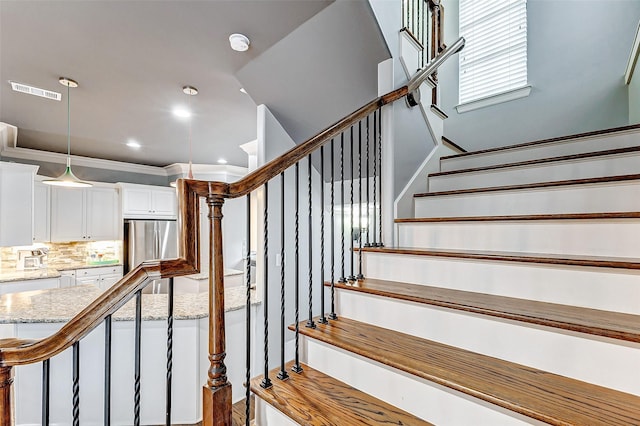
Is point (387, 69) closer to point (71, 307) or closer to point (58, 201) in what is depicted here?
point (71, 307)

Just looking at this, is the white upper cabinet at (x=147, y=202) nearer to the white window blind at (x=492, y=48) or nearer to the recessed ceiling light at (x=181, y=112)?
the recessed ceiling light at (x=181, y=112)

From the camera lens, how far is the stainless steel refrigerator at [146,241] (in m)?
5.49

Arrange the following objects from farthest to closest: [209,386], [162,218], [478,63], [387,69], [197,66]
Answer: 1. [162,218]
2. [478,63]
3. [197,66]
4. [387,69]
5. [209,386]

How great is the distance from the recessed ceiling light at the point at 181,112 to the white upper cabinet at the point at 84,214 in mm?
2992

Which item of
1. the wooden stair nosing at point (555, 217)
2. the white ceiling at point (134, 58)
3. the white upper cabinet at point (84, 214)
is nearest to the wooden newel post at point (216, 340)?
the wooden stair nosing at point (555, 217)

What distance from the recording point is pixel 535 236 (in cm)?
155

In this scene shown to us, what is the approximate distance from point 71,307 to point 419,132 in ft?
9.72

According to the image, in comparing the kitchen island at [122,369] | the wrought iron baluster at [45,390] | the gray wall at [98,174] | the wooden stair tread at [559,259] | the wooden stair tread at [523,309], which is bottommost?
the kitchen island at [122,369]

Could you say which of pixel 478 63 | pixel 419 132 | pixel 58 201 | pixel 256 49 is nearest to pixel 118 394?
pixel 256 49

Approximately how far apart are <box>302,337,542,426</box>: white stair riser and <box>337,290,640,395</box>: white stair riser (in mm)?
270

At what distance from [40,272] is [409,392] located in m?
5.28

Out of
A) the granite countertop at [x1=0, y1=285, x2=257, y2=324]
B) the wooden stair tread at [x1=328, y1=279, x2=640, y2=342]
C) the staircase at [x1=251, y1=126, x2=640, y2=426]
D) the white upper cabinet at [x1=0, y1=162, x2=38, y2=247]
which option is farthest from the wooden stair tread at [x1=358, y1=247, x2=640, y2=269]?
the white upper cabinet at [x1=0, y1=162, x2=38, y2=247]

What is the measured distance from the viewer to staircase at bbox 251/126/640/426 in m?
0.95

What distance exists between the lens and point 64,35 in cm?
207
